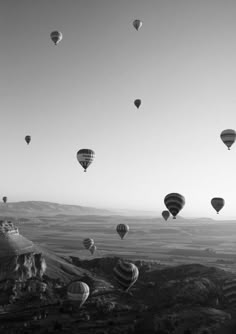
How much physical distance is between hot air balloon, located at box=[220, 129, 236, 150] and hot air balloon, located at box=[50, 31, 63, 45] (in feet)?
122

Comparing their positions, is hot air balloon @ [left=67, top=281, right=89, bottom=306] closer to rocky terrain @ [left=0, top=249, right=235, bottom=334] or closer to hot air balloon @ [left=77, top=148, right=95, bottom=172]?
rocky terrain @ [left=0, top=249, right=235, bottom=334]

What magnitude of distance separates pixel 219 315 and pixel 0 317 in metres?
41.6

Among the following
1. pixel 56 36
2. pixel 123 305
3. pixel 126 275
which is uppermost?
pixel 56 36

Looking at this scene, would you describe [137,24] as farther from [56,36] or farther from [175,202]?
[175,202]

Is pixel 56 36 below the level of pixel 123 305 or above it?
above

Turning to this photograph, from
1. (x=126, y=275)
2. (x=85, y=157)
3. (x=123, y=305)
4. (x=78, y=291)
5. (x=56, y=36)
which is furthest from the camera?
(x=123, y=305)

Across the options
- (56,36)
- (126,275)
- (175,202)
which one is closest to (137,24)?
(56,36)

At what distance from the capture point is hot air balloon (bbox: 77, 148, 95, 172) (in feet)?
238

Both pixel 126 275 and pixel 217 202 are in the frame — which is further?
pixel 217 202

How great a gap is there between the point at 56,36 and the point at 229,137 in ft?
127

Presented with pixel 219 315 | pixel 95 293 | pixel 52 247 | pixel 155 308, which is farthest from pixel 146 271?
pixel 52 247

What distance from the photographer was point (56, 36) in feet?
238

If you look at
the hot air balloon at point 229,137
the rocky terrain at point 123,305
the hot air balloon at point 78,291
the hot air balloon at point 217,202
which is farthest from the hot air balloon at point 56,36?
the rocky terrain at point 123,305

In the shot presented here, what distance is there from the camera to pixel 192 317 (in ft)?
222
